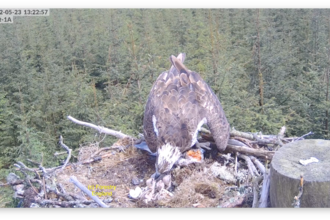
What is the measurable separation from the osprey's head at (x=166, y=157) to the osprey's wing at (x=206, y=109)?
59cm

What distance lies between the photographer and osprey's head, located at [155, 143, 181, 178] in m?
4.94

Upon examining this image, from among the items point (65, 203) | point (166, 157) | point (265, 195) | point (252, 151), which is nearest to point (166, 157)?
point (166, 157)

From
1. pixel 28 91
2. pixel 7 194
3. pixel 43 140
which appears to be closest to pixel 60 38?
pixel 28 91

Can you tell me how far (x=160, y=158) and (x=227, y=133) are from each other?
124 cm

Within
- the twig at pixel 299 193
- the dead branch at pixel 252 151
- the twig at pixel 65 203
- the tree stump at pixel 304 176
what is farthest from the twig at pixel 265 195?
the twig at pixel 65 203

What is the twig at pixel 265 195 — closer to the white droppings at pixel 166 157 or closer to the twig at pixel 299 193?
the twig at pixel 299 193

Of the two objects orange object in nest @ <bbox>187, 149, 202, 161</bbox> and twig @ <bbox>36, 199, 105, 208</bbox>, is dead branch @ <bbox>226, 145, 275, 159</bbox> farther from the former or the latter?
twig @ <bbox>36, 199, 105, 208</bbox>

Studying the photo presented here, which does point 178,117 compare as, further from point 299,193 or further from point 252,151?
point 299,193

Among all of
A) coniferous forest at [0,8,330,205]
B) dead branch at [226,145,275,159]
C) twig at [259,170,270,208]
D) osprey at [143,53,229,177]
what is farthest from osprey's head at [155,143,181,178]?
coniferous forest at [0,8,330,205]

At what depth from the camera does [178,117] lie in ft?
17.8

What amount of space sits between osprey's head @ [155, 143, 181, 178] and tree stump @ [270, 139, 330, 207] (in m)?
1.73

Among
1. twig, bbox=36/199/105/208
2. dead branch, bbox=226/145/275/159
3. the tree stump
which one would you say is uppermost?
the tree stump

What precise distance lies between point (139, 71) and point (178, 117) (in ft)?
14.7

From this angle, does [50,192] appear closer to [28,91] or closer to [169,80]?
[169,80]
